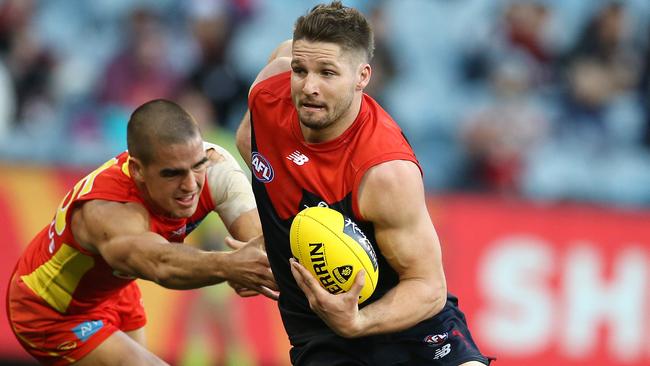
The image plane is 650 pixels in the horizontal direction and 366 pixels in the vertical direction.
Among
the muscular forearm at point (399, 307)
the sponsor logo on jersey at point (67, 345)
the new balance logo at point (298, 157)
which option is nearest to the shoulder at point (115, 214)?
the sponsor logo on jersey at point (67, 345)

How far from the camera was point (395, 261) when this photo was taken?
6.26 meters

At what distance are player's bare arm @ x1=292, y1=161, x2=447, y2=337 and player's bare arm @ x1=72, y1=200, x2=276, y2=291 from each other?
0.67 metres

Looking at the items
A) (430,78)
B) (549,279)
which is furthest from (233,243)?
→ (430,78)

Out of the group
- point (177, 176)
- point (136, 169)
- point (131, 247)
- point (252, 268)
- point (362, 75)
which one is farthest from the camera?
point (136, 169)

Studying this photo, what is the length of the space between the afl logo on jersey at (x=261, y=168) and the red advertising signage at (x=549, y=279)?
4579mm

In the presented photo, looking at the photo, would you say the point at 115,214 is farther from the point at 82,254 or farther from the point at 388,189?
the point at 388,189

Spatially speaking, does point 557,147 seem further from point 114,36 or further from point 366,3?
point 114,36

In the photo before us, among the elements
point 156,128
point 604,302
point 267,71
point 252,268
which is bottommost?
point 604,302

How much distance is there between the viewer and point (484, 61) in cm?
1355

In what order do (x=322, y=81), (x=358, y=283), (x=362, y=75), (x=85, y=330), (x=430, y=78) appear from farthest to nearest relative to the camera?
(x=430, y=78)
(x=85, y=330)
(x=362, y=75)
(x=322, y=81)
(x=358, y=283)

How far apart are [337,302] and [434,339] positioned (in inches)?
38.9

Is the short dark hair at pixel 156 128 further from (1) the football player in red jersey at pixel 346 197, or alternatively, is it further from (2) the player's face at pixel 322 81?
(2) the player's face at pixel 322 81

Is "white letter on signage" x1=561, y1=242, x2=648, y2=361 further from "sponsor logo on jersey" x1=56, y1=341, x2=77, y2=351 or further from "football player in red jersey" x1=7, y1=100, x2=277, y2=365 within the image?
"sponsor logo on jersey" x1=56, y1=341, x2=77, y2=351

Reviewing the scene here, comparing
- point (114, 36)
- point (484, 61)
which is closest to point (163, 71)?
point (114, 36)
